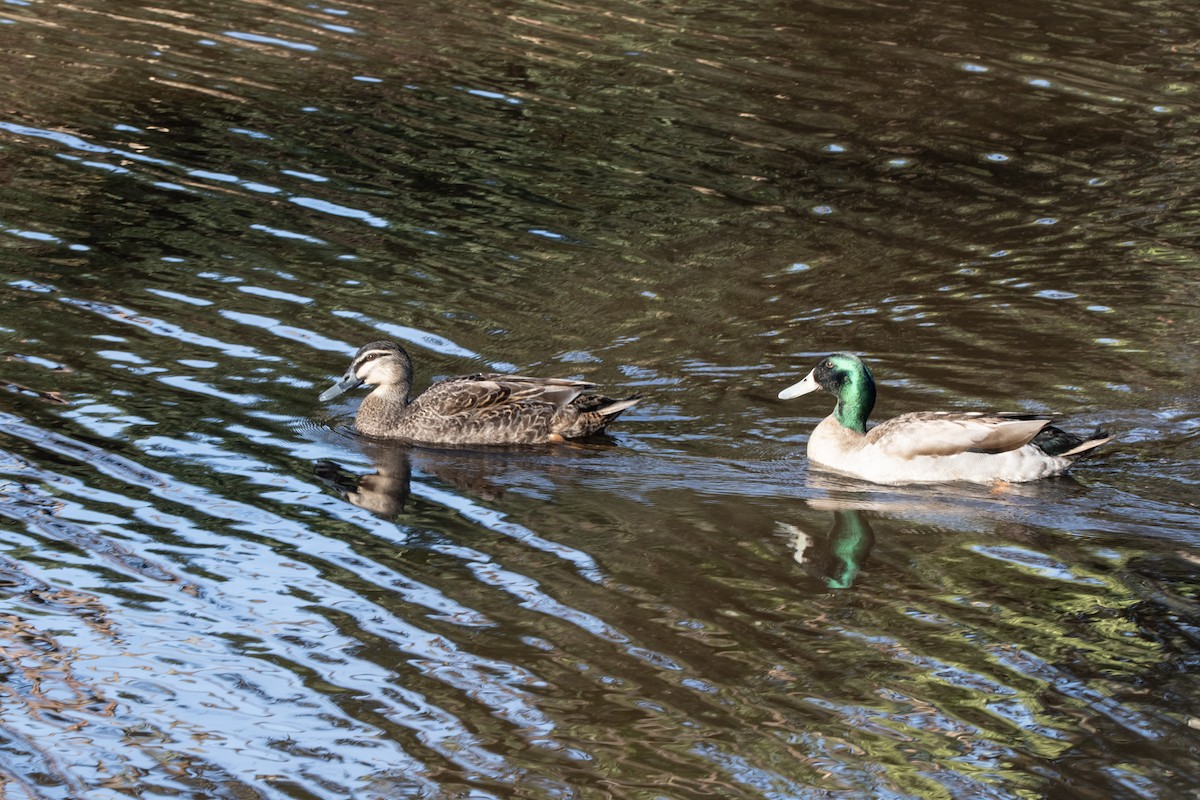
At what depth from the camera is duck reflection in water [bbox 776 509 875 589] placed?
9359 mm

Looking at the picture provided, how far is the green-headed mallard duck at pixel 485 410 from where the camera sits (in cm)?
1183

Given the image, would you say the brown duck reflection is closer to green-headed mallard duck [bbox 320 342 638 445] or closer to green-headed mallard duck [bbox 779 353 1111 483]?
green-headed mallard duck [bbox 320 342 638 445]

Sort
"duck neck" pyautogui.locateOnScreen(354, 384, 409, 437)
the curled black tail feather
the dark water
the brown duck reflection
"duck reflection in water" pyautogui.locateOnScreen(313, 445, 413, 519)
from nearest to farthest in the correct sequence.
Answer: the dark water → "duck reflection in water" pyautogui.locateOnScreen(313, 445, 413, 519) → the brown duck reflection → the curled black tail feather → "duck neck" pyautogui.locateOnScreen(354, 384, 409, 437)

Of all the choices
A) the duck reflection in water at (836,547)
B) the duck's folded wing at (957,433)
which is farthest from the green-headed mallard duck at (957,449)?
the duck reflection in water at (836,547)

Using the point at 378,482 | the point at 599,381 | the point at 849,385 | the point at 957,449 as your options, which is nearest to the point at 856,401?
the point at 849,385

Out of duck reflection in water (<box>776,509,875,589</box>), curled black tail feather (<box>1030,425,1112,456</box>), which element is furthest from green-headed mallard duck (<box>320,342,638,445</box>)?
curled black tail feather (<box>1030,425,1112,456</box>)

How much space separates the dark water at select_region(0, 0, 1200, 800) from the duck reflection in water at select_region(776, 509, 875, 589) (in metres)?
0.04

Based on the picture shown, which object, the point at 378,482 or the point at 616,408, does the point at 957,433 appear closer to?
the point at 616,408

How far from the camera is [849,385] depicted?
1165cm

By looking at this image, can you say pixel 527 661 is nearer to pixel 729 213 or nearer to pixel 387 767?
pixel 387 767

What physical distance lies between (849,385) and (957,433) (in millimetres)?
960

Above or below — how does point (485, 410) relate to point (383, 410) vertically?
above

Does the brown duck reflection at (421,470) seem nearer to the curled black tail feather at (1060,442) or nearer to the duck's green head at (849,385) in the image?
the duck's green head at (849,385)

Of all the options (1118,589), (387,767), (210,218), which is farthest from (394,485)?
(210,218)
